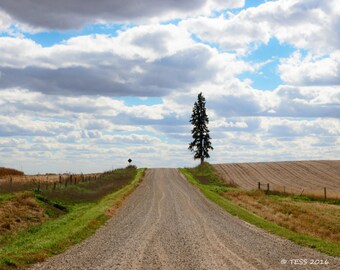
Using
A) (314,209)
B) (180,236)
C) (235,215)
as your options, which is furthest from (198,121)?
(180,236)

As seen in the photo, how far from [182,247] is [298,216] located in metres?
20.3

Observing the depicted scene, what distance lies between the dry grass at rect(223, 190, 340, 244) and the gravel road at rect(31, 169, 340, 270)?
4.14 m

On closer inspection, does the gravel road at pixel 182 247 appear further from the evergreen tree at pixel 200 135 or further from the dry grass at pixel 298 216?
the evergreen tree at pixel 200 135

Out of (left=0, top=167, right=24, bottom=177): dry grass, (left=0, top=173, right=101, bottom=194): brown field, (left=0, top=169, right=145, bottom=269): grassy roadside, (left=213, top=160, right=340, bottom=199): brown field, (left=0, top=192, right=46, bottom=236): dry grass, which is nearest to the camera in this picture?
(left=0, top=169, right=145, bottom=269): grassy roadside

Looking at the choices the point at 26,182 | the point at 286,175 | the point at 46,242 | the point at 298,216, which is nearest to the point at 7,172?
the point at 26,182

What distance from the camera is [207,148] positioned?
98375 millimetres

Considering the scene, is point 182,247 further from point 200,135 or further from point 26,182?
point 200,135

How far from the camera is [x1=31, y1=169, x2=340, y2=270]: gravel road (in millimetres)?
15648

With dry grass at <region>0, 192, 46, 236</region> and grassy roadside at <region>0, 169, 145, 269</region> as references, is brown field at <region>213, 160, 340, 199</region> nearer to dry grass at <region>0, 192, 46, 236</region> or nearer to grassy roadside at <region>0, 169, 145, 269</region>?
dry grass at <region>0, 192, 46, 236</region>

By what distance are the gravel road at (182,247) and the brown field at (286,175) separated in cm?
3815

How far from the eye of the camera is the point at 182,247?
63.6 feet

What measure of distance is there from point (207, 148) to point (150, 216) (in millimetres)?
68029

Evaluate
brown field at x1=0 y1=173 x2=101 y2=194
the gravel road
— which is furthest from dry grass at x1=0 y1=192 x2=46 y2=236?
brown field at x1=0 y1=173 x2=101 y2=194

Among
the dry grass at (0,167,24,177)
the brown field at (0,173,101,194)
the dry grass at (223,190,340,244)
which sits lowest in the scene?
the dry grass at (223,190,340,244)
